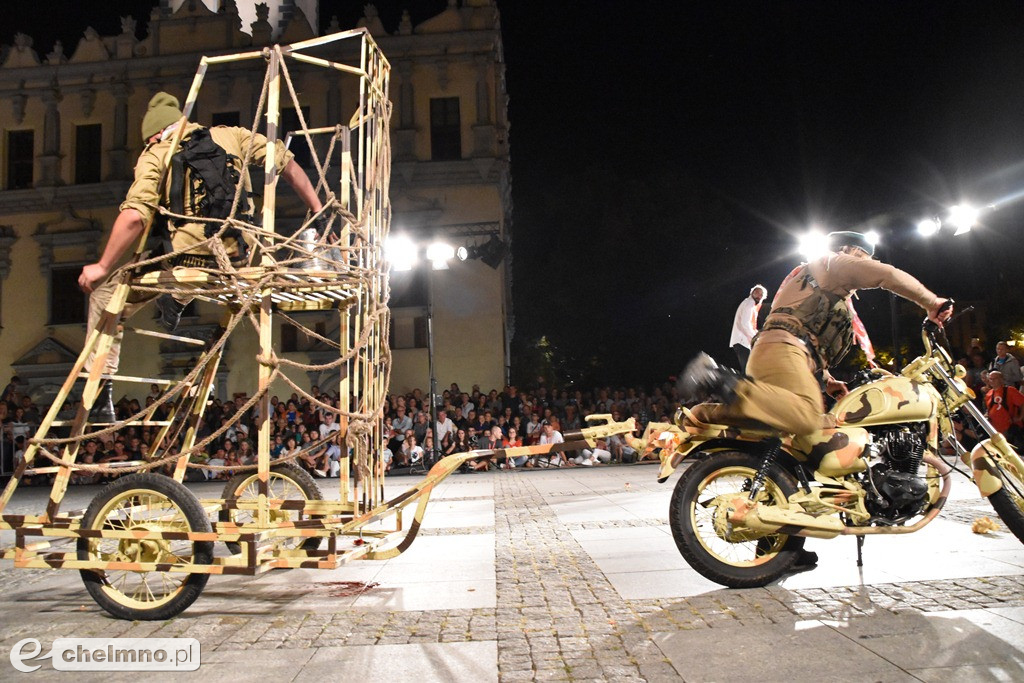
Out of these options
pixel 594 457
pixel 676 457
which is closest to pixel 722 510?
pixel 676 457

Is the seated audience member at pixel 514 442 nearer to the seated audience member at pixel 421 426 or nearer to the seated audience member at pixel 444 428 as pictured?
the seated audience member at pixel 444 428

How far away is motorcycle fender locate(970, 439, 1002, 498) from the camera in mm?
4016

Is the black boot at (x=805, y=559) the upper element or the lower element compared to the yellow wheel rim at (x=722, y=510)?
lower

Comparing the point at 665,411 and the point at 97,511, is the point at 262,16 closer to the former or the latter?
the point at 665,411

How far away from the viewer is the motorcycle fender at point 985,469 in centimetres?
402

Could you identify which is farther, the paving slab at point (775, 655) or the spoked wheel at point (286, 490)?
the spoked wheel at point (286, 490)

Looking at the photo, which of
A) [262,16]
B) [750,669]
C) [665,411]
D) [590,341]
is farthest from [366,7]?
[750,669]

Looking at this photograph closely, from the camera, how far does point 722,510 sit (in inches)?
156

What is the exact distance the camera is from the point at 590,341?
29.1 meters

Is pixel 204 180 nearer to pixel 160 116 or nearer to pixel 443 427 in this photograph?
pixel 160 116

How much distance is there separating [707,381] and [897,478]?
1121 mm

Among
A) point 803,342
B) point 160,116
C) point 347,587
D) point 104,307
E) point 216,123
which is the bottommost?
point 347,587

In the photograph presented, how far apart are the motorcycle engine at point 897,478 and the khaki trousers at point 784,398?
0.39 meters

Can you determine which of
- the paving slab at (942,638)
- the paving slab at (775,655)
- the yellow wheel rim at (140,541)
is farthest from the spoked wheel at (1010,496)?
the yellow wheel rim at (140,541)
